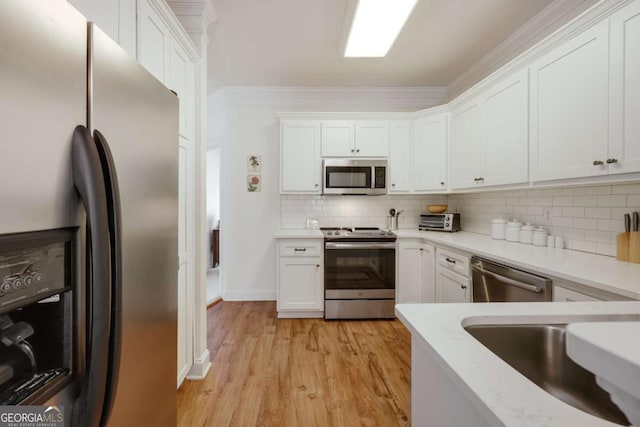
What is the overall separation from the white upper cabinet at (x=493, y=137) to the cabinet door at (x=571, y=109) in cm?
10

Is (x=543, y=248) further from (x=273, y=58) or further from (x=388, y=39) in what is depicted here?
(x=273, y=58)

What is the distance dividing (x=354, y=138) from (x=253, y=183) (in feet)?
4.58

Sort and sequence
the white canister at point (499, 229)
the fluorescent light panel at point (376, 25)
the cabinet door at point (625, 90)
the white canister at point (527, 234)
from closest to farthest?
the cabinet door at point (625, 90) → the fluorescent light panel at point (376, 25) → the white canister at point (527, 234) → the white canister at point (499, 229)

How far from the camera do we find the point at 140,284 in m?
0.75

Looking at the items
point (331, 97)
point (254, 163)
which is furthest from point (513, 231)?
point (254, 163)

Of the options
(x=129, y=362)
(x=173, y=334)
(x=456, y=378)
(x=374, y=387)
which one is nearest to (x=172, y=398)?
(x=173, y=334)

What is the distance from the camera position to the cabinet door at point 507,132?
217cm

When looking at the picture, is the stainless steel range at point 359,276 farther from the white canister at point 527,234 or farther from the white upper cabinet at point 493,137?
the white canister at point 527,234

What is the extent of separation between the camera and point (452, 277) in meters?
2.67

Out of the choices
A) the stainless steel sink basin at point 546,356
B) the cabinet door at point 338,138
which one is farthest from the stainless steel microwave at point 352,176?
the stainless steel sink basin at point 546,356

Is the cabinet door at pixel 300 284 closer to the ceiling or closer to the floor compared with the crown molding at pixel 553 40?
closer to the floor

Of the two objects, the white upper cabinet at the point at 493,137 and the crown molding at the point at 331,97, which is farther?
the crown molding at the point at 331,97

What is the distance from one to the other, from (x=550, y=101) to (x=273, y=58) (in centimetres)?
245

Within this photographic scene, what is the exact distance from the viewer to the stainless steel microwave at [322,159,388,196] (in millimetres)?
3475
